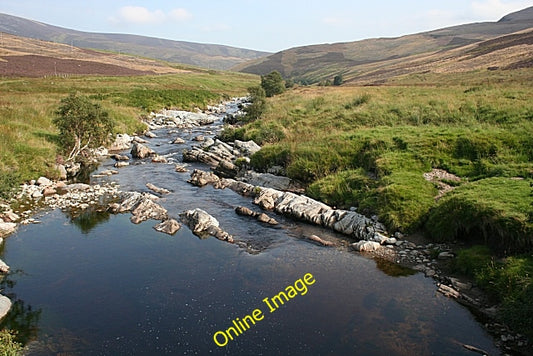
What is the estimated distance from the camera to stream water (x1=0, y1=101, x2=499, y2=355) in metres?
11.3

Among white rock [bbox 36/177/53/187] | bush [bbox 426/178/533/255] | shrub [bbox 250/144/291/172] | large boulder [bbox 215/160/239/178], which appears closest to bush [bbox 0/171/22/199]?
white rock [bbox 36/177/53/187]

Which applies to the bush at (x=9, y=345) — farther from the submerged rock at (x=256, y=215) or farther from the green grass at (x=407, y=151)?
the green grass at (x=407, y=151)

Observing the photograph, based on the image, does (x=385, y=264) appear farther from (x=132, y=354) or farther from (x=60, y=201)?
(x=60, y=201)

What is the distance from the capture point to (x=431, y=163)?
2281 cm

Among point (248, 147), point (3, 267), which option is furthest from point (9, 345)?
point (248, 147)

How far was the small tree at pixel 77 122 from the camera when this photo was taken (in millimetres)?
28750

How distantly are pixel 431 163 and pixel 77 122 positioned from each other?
24.4 m

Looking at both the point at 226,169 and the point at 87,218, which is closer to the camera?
the point at 87,218

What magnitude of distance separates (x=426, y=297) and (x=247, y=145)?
22.5m

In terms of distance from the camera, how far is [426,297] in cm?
1344

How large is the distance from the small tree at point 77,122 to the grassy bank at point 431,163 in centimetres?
1243

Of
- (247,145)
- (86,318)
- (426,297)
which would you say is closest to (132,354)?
(86,318)

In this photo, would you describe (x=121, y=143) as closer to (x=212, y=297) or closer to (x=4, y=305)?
(x=4, y=305)

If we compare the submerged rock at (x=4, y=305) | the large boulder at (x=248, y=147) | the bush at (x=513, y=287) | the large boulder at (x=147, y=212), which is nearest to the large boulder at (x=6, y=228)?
the large boulder at (x=147, y=212)
